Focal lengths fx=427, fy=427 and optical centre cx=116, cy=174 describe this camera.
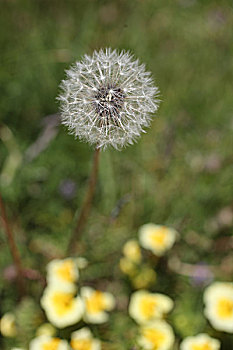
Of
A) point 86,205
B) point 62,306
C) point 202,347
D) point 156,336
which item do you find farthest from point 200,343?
A: point 86,205

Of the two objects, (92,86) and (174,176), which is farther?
(174,176)

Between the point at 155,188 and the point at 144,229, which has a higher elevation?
the point at 155,188

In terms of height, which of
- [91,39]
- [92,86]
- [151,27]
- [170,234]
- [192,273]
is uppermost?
[151,27]

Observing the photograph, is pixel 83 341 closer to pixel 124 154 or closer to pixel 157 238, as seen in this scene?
pixel 157 238

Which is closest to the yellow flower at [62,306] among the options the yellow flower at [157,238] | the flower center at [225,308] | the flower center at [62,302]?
the flower center at [62,302]

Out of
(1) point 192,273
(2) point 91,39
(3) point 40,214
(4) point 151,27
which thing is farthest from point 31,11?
(1) point 192,273

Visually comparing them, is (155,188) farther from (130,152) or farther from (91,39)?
(91,39)

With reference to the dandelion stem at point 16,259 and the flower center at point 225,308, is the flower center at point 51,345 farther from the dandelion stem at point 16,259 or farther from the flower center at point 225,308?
the flower center at point 225,308
